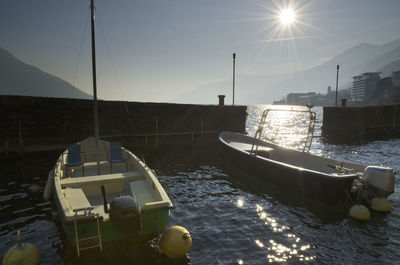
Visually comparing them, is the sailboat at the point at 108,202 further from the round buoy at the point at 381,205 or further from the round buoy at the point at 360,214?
the round buoy at the point at 381,205

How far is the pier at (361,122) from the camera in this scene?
32641 millimetres

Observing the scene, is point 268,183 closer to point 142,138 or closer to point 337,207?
point 337,207

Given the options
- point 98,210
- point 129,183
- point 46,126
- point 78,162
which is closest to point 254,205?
point 129,183

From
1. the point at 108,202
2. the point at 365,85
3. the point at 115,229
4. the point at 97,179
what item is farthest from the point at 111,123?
the point at 365,85

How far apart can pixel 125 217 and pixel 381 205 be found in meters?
8.86

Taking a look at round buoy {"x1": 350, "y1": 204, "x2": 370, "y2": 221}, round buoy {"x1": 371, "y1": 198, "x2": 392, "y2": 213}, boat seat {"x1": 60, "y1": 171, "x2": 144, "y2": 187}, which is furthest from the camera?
round buoy {"x1": 371, "y1": 198, "x2": 392, "y2": 213}

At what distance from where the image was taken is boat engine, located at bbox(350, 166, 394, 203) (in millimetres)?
8422

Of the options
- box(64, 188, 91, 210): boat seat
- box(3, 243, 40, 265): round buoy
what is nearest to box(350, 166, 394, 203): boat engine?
box(64, 188, 91, 210): boat seat

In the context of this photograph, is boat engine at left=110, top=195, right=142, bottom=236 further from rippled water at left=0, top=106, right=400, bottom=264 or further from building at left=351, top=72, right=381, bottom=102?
building at left=351, top=72, right=381, bottom=102

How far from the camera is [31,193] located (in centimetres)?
1027

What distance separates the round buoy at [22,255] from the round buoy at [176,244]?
9.06 ft

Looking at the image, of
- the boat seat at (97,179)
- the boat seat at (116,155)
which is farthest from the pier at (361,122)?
the boat seat at (97,179)

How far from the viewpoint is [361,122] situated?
34031mm

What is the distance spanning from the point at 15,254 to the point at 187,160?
512 inches
